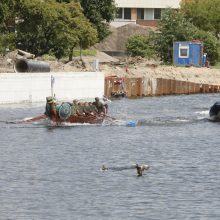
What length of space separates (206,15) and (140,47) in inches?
727

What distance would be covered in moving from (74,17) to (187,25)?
27.9 meters

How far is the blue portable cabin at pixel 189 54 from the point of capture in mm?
131500

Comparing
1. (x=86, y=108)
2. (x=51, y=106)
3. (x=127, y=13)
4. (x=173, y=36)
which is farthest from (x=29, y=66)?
(x=127, y=13)

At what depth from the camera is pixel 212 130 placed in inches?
3140

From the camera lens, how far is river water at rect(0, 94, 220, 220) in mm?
45719

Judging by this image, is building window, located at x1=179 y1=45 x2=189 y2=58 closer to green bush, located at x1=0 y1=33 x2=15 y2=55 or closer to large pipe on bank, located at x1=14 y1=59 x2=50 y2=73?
green bush, located at x1=0 y1=33 x2=15 y2=55

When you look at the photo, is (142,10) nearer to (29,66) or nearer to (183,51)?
(183,51)

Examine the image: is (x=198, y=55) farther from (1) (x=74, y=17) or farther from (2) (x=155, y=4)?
(2) (x=155, y=4)

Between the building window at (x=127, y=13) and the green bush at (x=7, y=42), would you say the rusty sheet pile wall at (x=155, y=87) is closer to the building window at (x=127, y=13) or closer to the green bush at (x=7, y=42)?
the green bush at (x=7, y=42)

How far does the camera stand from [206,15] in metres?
161

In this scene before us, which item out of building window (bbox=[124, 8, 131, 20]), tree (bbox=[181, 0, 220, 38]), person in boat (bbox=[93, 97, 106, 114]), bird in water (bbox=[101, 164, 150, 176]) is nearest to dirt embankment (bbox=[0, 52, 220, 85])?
tree (bbox=[181, 0, 220, 38])

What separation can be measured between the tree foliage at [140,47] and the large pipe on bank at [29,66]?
→ 40.7 meters

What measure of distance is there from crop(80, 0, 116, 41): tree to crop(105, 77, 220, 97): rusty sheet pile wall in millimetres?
14369

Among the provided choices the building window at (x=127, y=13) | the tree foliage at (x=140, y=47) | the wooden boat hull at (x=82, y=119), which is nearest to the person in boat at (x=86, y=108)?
the wooden boat hull at (x=82, y=119)
